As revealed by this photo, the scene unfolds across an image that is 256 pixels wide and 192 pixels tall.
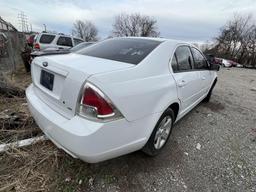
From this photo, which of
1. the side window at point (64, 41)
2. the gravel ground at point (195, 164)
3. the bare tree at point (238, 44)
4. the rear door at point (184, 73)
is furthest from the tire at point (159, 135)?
the bare tree at point (238, 44)

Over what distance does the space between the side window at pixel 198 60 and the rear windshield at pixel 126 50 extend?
A: 45.4 inches

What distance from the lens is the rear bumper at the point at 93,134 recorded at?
150 centimetres

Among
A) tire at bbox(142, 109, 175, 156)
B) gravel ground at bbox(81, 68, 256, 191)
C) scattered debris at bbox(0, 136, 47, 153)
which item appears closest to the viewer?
gravel ground at bbox(81, 68, 256, 191)

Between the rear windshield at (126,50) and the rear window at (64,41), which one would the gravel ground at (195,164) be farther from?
the rear window at (64,41)

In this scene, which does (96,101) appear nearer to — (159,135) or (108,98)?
(108,98)

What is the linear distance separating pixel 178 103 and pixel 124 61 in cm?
106

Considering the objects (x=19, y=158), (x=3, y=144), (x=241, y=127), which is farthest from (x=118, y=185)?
(x=241, y=127)

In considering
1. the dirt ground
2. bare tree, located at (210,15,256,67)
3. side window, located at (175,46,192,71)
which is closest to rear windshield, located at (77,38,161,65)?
side window, located at (175,46,192,71)

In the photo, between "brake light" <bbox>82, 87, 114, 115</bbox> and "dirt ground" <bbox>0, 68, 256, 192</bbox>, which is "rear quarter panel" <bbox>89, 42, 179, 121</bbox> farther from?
"dirt ground" <bbox>0, 68, 256, 192</bbox>

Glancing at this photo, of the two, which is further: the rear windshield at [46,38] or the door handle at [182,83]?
the rear windshield at [46,38]

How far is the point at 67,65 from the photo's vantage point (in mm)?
1744

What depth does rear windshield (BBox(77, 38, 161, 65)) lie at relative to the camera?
2.13m

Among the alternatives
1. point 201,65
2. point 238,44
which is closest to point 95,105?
point 201,65

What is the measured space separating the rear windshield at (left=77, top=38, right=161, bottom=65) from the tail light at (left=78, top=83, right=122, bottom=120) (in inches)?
26.7
